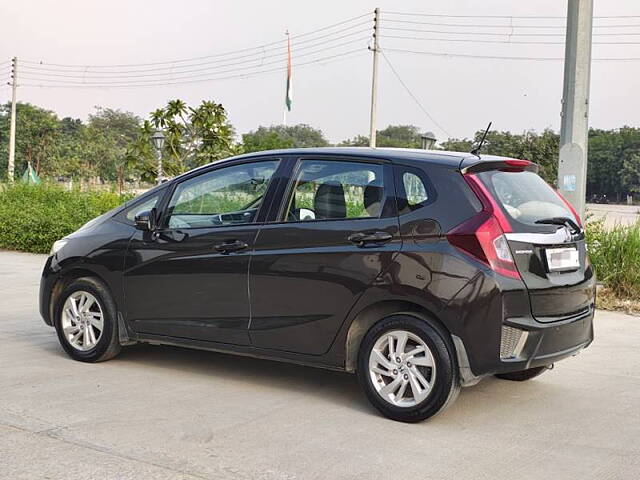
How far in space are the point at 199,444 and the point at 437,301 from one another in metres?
1.64

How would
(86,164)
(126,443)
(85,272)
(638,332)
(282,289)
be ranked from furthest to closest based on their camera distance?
1. (86,164)
2. (638,332)
3. (85,272)
4. (282,289)
5. (126,443)

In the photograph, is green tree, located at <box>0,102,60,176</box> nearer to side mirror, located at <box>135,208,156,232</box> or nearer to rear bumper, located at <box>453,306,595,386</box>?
side mirror, located at <box>135,208,156,232</box>

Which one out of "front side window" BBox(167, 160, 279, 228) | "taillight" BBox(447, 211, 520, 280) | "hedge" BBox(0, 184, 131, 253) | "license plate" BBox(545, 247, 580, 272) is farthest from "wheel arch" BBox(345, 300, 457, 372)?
"hedge" BBox(0, 184, 131, 253)

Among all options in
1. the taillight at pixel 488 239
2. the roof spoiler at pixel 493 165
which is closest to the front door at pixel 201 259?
the roof spoiler at pixel 493 165

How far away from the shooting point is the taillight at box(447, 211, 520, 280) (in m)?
4.88

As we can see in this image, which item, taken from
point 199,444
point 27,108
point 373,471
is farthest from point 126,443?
point 27,108

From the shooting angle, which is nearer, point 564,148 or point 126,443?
point 126,443

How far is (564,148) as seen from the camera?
10586mm

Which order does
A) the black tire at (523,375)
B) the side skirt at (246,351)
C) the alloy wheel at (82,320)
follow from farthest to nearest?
the alloy wheel at (82,320)
the black tire at (523,375)
the side skirt at (246,351)

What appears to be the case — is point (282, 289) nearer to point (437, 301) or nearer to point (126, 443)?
point (437, 301)

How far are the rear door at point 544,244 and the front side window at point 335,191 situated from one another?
0.72 meters

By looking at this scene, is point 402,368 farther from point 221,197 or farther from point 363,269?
point 221,197

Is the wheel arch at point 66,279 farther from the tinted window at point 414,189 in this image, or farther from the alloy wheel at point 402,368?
the tinted window at point 414,189

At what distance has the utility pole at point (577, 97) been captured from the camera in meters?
10.4
